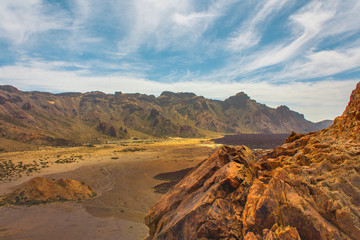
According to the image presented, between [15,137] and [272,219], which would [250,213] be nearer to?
[272,219]

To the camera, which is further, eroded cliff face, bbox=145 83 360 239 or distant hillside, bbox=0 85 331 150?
distant hillside, bbox=0 85 331 150

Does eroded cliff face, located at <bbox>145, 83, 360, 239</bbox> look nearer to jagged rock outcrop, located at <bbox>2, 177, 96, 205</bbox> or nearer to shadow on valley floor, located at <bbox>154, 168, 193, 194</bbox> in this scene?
jagged rock outcrop, located at <bbox>2, 177, 96, 205</bbox>

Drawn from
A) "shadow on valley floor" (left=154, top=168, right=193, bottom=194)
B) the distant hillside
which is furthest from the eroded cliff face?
the distant hillside

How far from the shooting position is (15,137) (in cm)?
6206

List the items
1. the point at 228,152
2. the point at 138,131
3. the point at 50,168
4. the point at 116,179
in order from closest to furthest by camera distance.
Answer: the point at 228,152, the point at 116,179, the point at 50,168, the point at 138,131

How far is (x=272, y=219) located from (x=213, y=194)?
2.31 metres

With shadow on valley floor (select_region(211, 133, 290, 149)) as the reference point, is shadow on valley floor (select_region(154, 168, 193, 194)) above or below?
above

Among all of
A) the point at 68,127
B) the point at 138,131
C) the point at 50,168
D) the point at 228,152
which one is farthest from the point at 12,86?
the point at 228,152

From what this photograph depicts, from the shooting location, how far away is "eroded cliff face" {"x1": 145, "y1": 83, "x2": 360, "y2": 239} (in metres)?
4.97

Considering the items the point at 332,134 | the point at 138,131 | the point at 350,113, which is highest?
the point at 350,113

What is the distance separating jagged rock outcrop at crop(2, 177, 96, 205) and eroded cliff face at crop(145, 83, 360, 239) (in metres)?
14.5

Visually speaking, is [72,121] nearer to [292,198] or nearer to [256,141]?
[256,141]

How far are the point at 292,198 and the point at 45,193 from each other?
69.0ft

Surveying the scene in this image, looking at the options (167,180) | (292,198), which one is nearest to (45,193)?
(167,180)
